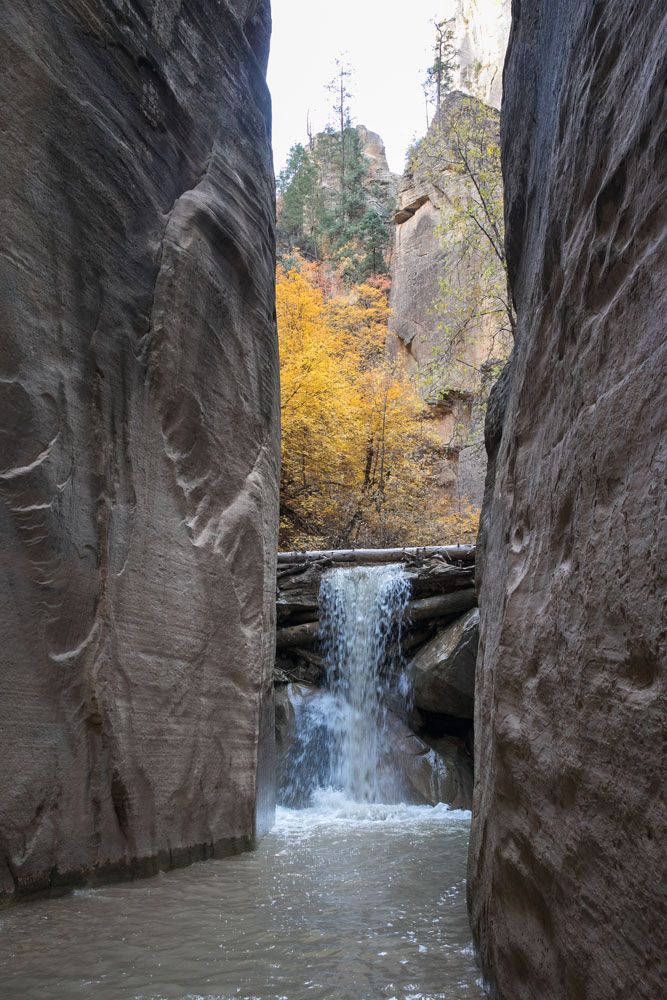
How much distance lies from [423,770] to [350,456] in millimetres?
9729

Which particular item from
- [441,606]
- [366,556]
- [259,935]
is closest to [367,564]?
[366,556]

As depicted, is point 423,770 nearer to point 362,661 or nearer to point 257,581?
point 362,661

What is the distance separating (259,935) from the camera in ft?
11.5

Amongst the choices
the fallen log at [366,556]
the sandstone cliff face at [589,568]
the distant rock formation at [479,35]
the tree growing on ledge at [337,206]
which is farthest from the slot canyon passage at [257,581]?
the distant rock formation at [479,35]

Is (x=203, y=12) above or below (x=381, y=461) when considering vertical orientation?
above

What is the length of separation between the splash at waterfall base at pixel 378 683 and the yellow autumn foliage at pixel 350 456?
544 cm

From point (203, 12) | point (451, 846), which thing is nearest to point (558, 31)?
point (203, 12)

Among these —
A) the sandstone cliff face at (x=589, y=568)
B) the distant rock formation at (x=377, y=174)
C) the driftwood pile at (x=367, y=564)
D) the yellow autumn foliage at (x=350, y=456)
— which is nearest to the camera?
the sandstone cliff face at (x=589, y=568)

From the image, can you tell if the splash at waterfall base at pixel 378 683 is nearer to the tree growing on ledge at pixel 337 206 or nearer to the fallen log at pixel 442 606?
the fallen log at pixel 442 606

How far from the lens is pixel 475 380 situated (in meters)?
19.3

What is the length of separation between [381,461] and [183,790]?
1337cm

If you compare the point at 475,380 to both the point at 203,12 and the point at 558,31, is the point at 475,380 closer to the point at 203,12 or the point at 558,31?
the point at 203,12

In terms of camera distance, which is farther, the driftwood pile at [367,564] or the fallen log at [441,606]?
the driftwood pile at [367,564]

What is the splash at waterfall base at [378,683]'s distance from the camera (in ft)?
28.3
